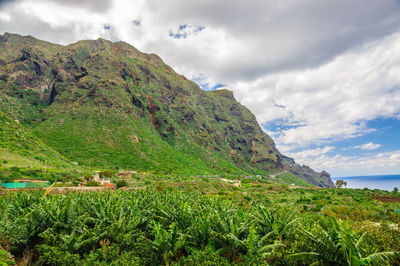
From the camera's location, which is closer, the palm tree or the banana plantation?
the palm tree

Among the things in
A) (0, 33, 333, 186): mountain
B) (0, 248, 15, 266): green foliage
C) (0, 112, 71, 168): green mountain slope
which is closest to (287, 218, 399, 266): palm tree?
(0, 248, 15, 266): green foliage

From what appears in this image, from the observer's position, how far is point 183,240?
812 centimetres

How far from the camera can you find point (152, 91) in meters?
134

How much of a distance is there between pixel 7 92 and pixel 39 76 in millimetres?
31666

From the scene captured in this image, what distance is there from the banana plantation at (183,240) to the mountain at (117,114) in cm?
5185

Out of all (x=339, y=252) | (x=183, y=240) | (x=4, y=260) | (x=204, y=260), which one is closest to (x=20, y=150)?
(x=4, y=260)

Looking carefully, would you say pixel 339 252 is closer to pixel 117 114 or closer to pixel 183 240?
pixel 183 240

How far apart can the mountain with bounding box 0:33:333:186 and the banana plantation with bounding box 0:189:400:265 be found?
51.8 meters

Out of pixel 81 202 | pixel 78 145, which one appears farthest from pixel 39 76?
pixel 81 202

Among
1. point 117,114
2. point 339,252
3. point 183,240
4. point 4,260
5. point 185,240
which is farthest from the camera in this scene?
point 117,114

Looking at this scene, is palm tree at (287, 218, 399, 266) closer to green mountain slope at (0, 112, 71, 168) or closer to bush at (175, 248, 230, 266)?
bush at (175, 248, 230, 266)

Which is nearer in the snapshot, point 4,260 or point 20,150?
point 4,260

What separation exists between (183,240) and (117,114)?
79933 mm

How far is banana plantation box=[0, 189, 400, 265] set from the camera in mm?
6422
